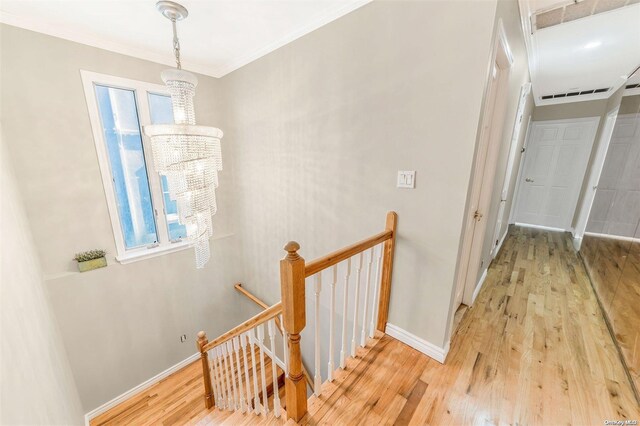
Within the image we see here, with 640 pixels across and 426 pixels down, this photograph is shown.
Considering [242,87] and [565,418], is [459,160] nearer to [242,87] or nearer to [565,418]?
[565,418]

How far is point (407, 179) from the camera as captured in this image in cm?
153

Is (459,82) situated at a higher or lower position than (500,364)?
higher

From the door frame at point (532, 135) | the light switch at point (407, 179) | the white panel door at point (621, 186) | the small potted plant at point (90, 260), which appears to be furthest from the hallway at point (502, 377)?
the door frame at point (532, 135)

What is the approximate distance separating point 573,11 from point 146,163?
13.8 ft

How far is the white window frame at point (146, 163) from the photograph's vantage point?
2143mm

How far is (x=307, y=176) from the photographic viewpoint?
86.1 inches

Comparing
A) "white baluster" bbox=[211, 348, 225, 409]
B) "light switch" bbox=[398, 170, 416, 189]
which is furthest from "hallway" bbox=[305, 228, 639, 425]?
"white baluster" bbox=[211, 348, 225, 409]

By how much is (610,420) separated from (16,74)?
450 centimetres

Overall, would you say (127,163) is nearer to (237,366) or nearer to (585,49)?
(237,366)

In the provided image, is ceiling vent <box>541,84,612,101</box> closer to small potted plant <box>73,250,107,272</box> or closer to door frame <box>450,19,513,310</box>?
door frame <box>450,19,513,310</box>

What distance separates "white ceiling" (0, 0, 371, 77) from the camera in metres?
1.64

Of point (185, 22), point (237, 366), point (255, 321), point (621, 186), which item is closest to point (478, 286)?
point (621, 186)

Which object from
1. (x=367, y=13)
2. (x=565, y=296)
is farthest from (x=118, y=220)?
(x=565, y=296)

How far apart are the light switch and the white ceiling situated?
3.89 ft
